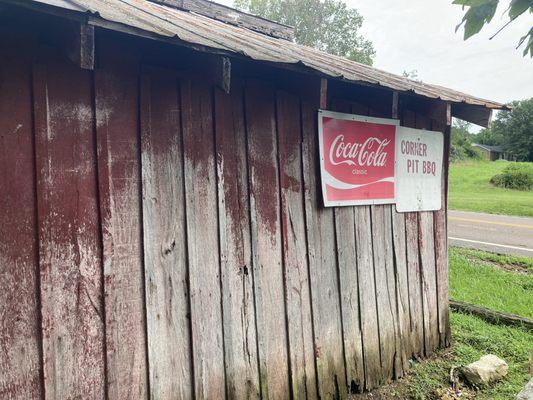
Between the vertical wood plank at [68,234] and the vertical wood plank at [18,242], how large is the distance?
43 mm

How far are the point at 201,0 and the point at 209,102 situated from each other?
2.65 meters

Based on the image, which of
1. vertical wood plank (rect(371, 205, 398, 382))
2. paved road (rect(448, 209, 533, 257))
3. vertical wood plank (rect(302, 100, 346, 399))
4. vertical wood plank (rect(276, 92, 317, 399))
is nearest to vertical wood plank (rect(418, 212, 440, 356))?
vertical wood plank (rect(371, 205, 398, 382))

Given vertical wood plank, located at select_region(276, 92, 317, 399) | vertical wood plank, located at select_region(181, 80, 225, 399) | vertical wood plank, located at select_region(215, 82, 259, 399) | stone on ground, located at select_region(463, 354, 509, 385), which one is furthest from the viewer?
stone on ground, located at select_region(463, 354, 509, 385)

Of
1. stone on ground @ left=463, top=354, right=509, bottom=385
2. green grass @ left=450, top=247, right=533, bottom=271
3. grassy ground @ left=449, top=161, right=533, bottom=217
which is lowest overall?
stone on ground @ left=463, top=354, right=509, bottom=385

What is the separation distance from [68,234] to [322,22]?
33.1 metres

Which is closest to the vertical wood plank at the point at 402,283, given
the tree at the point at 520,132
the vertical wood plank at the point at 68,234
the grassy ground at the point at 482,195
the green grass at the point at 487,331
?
the green grass at the point at 487,331

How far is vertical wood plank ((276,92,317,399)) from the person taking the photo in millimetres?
3000

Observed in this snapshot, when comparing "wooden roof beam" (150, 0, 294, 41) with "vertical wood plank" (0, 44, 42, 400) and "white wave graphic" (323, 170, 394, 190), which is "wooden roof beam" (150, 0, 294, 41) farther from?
"vertical wood plank" (0, 44, 42, 400)

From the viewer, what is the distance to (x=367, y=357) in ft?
11.9

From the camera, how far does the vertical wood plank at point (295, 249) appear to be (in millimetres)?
3000

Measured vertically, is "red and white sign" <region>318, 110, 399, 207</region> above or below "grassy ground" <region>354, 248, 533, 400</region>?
above

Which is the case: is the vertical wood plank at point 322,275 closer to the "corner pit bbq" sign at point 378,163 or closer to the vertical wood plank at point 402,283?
the "corner pit bbq" sign at point 378,163

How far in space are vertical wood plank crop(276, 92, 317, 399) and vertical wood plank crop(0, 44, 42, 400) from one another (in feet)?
5.45

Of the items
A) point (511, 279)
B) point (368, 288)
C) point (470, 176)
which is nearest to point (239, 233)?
point (368, 288)
